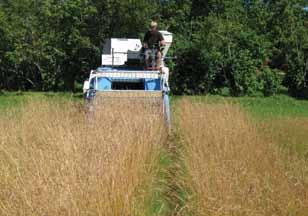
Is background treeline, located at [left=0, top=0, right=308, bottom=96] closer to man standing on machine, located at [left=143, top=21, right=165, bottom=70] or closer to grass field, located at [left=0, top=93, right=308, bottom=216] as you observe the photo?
man standing on machine, located at [left=143, top=21, right=165, bottom=70]

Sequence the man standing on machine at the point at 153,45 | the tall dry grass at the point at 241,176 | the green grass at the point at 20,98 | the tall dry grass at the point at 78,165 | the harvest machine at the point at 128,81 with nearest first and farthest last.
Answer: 1. the tall dry grass at the point at 78,165
2. the tall dry grass at the point at 241,176
3. the harvest machine at the point at 128,81
4. the man standing on machine at the point at 153,45
5. the green grass at the point at 20,98

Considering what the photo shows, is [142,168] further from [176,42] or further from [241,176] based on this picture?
[176,42]

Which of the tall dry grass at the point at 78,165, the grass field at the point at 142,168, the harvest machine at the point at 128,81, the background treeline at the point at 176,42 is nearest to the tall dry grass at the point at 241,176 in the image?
the grass field at the point at 142,168

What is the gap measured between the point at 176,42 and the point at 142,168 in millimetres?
18280

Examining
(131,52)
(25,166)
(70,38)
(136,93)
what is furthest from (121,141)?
(70,38)

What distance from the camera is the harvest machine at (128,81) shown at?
10.0m

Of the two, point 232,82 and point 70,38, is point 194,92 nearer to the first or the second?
point 232,82

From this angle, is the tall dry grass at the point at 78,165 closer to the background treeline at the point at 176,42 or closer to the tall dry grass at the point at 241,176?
the tall dry grass at the point at 241,176

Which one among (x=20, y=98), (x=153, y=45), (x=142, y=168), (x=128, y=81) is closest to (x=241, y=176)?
(x=142, y=168)

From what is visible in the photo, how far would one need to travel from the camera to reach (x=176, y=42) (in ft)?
→ 77.5

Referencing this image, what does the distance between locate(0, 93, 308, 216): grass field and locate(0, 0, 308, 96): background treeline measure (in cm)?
1442

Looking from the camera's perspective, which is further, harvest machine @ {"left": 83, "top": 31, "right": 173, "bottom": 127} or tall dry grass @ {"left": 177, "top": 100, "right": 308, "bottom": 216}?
harvest machine @ {"left": 83, "top": 31, "right": 173, "bottom": 127}

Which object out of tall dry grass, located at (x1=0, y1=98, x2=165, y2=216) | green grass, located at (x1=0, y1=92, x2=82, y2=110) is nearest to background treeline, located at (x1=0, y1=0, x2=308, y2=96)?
green grass, located at (x1=0, y1=92, x2=82, y2=110)

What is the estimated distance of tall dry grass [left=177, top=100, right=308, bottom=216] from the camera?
14.8ft
